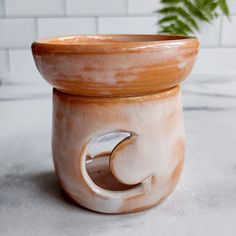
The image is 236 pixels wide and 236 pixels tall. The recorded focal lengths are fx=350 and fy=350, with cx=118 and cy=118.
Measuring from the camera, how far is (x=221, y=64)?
80cm

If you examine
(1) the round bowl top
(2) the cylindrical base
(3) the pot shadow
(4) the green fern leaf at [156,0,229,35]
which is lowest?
(3) the pot shadow

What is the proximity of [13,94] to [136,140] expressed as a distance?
47 centimetres

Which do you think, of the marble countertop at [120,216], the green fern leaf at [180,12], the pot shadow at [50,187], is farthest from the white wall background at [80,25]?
the pot shadow at [50,187]

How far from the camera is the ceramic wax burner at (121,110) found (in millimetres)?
235

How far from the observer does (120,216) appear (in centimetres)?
29

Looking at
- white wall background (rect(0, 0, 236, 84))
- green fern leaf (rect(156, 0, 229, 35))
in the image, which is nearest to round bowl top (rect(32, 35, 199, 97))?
green fern leaf (rect(156, 0, 229, 35))

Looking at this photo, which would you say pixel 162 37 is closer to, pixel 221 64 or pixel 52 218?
pixel 52 218

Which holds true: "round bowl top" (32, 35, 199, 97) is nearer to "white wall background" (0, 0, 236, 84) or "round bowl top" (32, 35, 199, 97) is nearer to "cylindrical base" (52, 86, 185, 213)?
"cylindrical base" (52, 86, 185, 213)

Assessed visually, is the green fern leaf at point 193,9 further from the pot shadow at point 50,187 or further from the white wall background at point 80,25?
the pot shadow at point 50,187

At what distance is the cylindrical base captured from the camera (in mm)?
260

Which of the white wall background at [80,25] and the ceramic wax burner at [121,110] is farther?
the white wall background at [80,25]

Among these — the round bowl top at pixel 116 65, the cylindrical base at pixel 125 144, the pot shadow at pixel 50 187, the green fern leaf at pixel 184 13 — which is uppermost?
the green fern leaf at pixel 184 13

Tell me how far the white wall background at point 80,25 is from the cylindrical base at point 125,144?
50cm

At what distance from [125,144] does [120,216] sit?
0.21 feet
